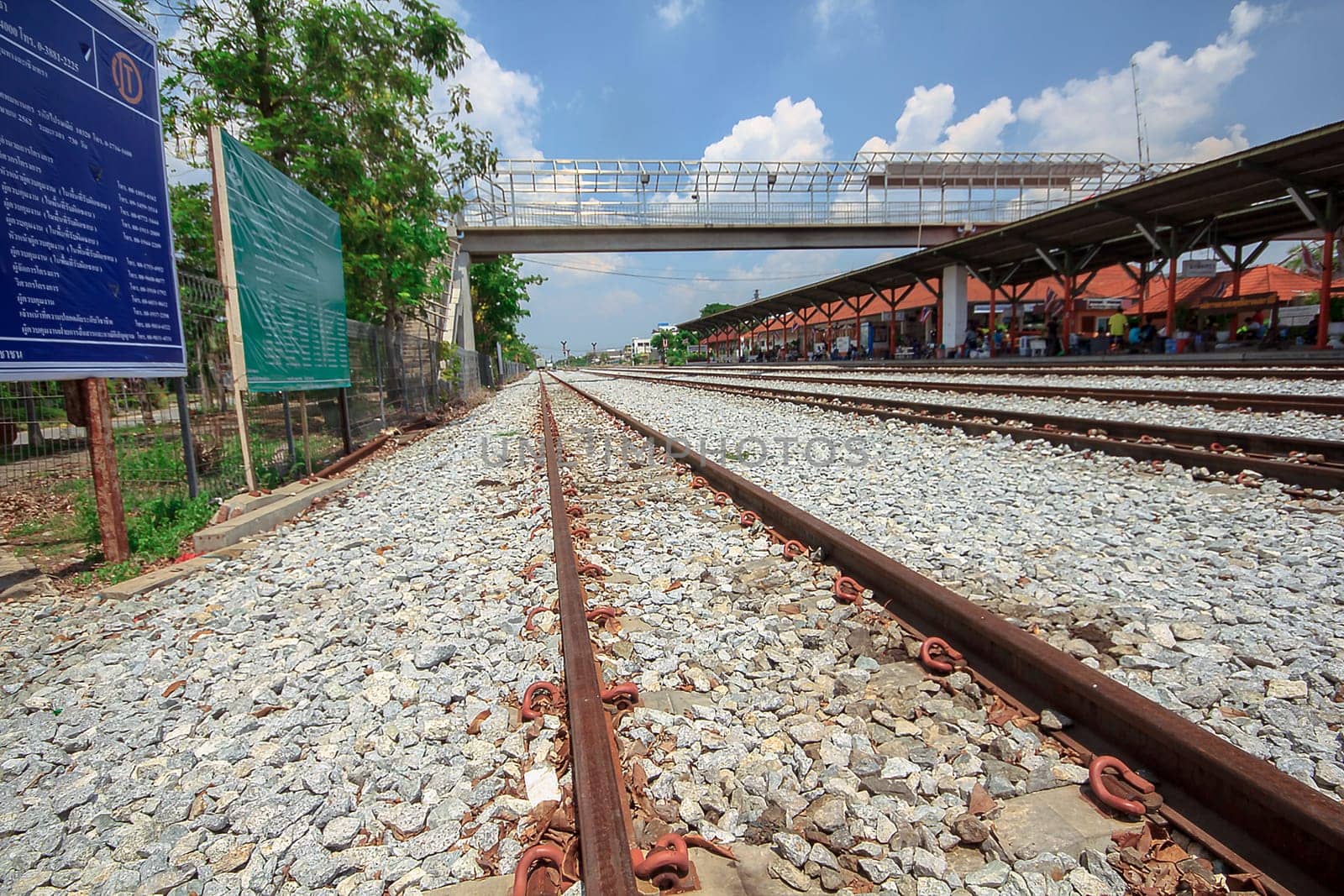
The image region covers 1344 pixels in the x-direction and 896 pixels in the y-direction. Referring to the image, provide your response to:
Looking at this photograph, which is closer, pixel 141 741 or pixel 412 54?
pixel 141 741

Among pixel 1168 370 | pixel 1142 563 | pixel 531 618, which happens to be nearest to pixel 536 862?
pixel 531 618

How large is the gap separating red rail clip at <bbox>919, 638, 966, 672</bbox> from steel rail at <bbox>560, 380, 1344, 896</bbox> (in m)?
0.07

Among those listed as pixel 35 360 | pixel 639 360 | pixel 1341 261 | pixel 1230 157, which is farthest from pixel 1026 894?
pixel 639 360

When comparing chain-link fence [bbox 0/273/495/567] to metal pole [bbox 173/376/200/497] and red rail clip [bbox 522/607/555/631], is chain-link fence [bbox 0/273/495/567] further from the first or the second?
red rail clip [bbox 522/607/555/631]

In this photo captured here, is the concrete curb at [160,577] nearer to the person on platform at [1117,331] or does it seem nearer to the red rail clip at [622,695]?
the red rail clip at [622,695]

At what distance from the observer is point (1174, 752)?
1884 mm

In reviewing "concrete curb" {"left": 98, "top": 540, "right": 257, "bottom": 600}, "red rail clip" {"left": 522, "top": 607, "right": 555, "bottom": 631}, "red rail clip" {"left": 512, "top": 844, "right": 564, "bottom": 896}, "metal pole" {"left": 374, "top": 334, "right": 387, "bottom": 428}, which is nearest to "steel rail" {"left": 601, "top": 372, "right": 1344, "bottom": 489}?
"red rail clip" {"left": 522, "top": 607, "right": 555, "bottom": 631}

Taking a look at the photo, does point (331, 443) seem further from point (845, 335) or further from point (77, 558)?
point (845, 335)

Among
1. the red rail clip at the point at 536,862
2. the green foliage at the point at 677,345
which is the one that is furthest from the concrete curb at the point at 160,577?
the green foliage at the point at 677,345

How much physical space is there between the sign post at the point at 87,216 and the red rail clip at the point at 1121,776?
18.7ft

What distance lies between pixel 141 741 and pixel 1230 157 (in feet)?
71.2

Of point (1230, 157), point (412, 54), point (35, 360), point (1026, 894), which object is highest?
point (412, 54)

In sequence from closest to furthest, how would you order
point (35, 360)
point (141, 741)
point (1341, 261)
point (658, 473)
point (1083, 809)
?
point (1083, 809) < point (141, 741) < point (35, 360) < point (658, 473) < point (1341, 261)

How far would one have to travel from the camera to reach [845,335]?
50.5 metres
